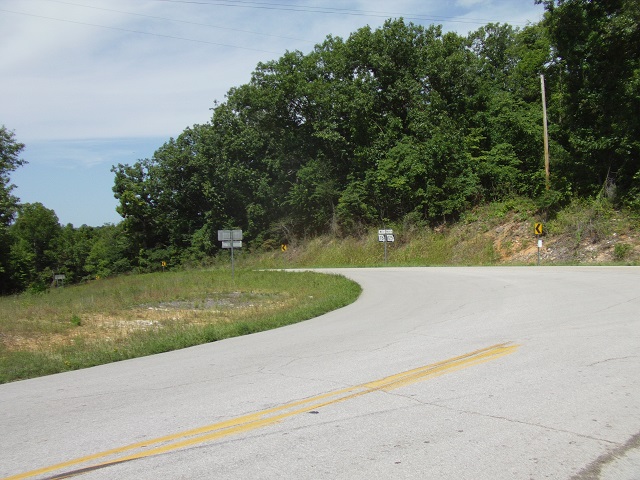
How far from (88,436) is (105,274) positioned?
7673 centimetres

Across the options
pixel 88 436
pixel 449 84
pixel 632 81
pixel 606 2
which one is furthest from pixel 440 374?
pixel 449 84

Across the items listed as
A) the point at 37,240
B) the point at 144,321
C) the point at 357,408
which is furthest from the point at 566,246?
the point at 37,240

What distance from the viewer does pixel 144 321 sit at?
1603 cm

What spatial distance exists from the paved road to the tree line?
24234mm

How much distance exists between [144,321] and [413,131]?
108ft

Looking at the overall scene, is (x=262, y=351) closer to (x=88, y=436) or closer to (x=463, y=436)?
(x=88, y=436)

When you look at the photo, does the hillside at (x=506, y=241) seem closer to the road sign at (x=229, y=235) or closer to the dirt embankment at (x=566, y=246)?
the dirt embankment at (x=566, y=246)

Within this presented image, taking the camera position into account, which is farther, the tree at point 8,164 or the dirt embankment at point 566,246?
the tree at point 8,164

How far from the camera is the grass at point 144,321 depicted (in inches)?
394

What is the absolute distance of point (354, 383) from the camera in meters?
6.52

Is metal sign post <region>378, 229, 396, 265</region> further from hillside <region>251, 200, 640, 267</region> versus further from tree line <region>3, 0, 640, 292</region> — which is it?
tree line <region>3, 0, 640, 292</region>

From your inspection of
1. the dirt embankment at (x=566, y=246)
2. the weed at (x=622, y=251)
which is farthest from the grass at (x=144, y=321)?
the weed at (x=622, y=251)

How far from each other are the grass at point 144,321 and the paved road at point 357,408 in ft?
3.66

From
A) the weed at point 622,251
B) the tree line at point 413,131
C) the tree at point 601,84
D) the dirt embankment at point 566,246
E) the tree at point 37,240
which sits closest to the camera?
the weed at point 622,251
